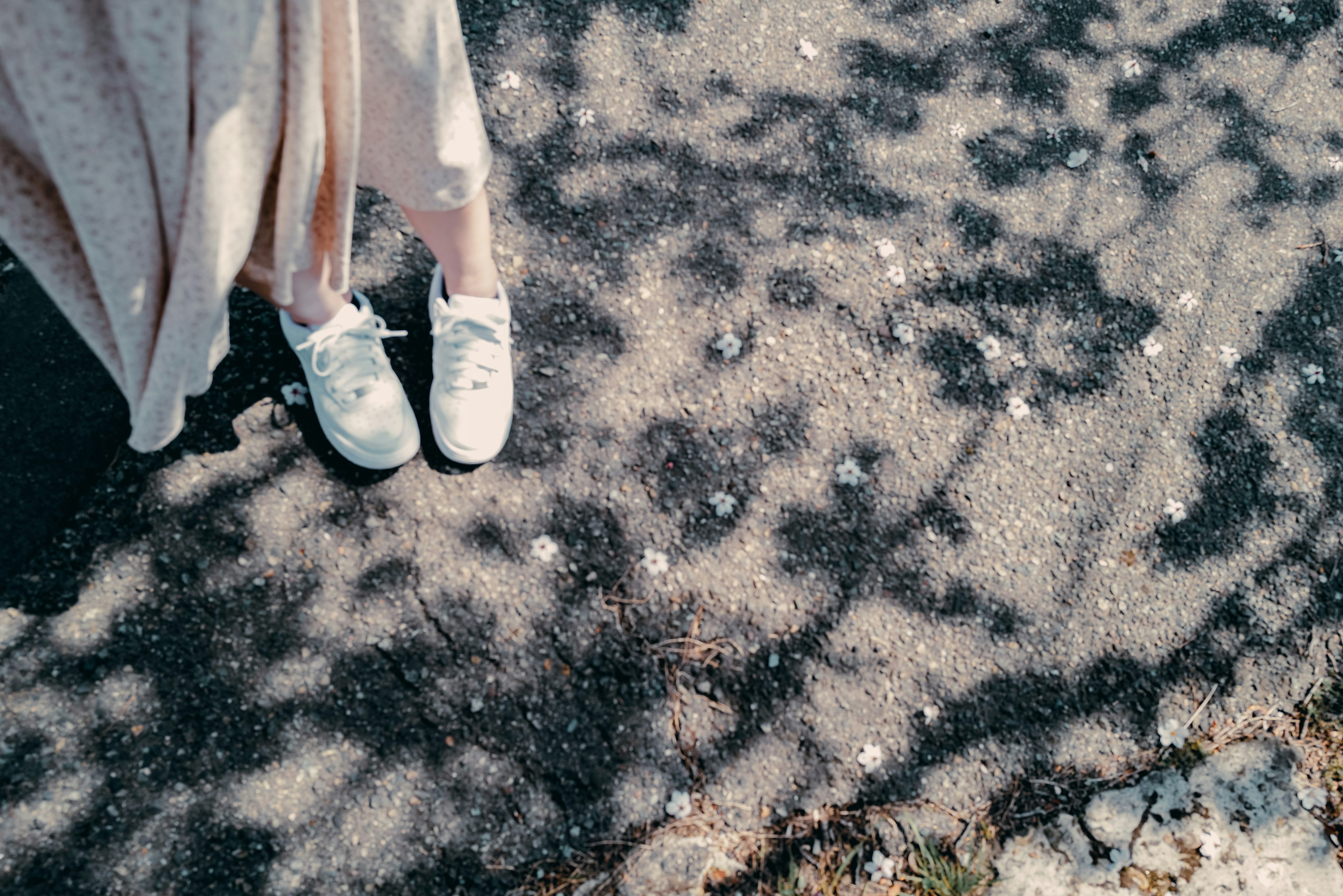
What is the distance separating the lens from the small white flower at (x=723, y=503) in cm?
234

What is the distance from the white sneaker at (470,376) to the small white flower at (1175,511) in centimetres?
206

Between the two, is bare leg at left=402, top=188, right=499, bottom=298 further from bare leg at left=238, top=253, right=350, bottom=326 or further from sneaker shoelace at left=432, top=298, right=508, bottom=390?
bare leg at left=238, top=253, right=350, bottom=326

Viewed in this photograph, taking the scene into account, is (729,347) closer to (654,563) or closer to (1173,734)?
(654,563)

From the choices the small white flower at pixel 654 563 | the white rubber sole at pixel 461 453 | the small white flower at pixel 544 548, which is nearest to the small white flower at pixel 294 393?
the white rubber sole at pixel 461 453

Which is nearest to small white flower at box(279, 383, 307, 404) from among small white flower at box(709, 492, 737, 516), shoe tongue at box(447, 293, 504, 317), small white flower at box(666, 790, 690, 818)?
shoe tongue at box(447, 293, 504, 317)

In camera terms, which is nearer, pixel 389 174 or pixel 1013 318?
pixel 389 174

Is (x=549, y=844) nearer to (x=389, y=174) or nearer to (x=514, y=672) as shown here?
(x=514, y=672)

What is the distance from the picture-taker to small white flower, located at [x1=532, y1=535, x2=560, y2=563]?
2242 mm

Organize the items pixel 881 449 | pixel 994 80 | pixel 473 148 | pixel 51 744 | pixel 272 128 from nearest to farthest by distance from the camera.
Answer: pixel 272 128
pixel 473 148
pixel 51 744
pixel 881 449
pixel 994 80

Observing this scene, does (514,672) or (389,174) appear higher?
(389,174)

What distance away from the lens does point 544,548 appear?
2248mm

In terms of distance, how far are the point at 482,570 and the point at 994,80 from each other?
2534 mm

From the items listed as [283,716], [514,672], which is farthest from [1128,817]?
[283,716]

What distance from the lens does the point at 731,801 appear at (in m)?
2.10
